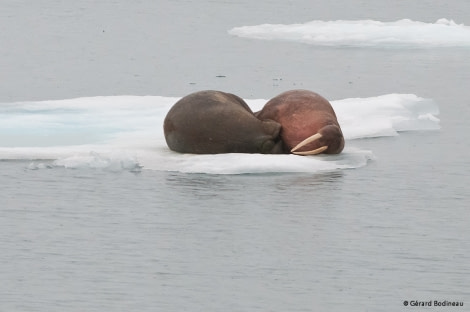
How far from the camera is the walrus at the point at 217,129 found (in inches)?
569

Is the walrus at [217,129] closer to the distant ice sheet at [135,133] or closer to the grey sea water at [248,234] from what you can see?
the distant ice sheet at [135,133]

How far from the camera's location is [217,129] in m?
14.5

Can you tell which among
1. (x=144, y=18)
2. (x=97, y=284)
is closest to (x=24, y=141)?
(x=97, y=284)

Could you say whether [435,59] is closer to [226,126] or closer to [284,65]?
[284,65]

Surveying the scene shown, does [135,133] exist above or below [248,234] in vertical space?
below

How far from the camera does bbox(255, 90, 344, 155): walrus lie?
14391 millimetres

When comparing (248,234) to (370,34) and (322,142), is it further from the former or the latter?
(370,34)

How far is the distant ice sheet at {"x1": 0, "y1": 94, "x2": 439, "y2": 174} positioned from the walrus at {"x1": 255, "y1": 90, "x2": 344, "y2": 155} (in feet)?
0.46

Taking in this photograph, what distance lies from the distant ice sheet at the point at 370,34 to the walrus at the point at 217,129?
14068mm

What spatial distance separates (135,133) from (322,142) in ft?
7.87

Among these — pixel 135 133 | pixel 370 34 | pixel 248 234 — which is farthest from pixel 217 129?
pixel 370 34

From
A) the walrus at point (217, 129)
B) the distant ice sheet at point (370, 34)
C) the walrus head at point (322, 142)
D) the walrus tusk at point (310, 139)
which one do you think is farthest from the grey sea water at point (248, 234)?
the distant ice sheet at point (370, 34)

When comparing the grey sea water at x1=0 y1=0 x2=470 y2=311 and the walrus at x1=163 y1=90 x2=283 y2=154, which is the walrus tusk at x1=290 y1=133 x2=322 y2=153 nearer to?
the walrus at x1=163 y1=90 x2=283 y2=154

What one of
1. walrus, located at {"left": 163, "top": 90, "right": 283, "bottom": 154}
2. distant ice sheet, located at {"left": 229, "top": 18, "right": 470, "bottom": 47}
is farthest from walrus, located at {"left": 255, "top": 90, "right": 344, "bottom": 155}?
distant ice sheet, located at {"left": 229, "top": 18, "right": 470, "bottom": 47}
